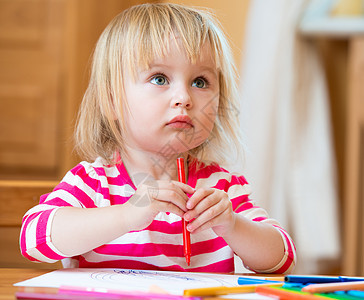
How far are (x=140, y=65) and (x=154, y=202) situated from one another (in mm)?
199

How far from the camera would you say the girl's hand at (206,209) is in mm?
645

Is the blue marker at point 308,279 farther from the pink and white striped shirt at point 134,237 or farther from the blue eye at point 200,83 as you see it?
the blue eye at point 200,83

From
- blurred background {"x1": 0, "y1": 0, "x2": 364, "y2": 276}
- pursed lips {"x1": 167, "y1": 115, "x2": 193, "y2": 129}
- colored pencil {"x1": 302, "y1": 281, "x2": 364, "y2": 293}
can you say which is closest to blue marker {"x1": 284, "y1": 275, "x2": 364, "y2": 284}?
colored pencil {"x1": 302, "y1": 281, "x2": 364, "y2": 293}

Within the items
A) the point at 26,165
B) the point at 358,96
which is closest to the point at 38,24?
the point at 26,165

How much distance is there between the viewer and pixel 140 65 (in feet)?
2.46

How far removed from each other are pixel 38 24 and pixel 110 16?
14.5 inches

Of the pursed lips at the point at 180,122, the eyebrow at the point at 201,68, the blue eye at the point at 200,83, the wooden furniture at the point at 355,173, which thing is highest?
the eyebrow at the point at 201,68

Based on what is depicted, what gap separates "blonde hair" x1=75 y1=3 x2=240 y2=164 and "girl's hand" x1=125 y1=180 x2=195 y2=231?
17 centimetres

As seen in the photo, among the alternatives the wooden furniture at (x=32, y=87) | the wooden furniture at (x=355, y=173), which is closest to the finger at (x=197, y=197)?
the wooden furniture at (x=355, y=173)

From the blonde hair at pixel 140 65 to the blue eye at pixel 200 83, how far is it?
0.03m

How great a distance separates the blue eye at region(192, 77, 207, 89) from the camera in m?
0.76

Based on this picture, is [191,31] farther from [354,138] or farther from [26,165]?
[26,165]

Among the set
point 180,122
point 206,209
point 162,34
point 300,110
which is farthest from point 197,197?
point 300,110

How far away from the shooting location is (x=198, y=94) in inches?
29.4
